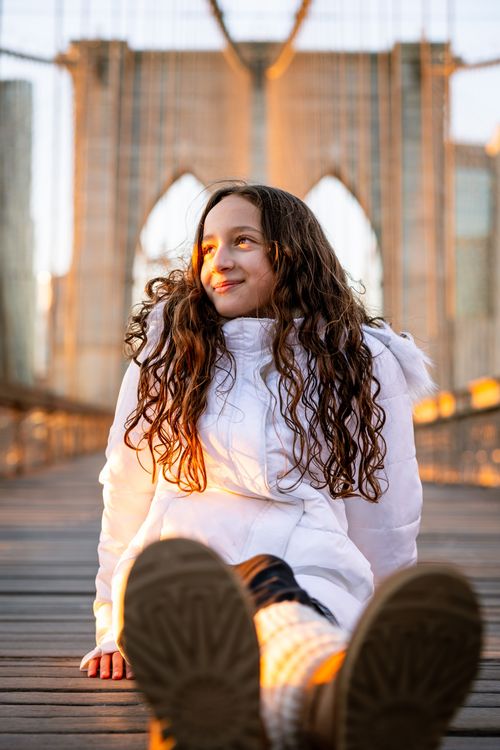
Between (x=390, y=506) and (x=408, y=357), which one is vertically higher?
(x=408, y=357)

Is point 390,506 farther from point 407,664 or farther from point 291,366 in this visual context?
point 407,664

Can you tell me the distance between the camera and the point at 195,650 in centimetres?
83

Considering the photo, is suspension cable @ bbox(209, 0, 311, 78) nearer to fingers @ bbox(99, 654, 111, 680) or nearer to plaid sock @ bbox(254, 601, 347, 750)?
fingers @ bbox(99, 654, 111, 680)

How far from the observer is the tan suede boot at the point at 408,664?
80 centimetres

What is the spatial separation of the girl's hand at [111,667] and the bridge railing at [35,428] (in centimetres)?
396

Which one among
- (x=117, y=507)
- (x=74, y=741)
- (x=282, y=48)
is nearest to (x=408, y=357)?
(x=117, y=507)

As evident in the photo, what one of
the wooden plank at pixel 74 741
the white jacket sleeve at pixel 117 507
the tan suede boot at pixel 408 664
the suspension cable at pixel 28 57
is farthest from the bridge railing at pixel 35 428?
the tan suede boot at pixel 408 664

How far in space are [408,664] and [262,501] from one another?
0.48m

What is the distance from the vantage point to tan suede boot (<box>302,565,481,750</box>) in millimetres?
800

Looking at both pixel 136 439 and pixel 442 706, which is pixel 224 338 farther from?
pixel 442 706

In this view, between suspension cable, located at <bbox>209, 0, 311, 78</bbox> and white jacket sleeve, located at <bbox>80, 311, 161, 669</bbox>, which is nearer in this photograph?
white jacket sleeve, located at <bbox>80, 311, 161, 669</bbox>

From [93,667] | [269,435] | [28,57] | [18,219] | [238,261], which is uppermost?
[28,57]

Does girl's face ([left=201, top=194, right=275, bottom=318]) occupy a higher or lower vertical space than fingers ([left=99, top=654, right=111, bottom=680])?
higher

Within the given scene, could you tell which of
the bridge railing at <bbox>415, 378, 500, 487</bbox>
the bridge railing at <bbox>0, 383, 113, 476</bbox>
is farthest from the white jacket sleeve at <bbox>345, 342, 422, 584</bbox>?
the bridge railing at <bbox>0, 383, 113, 476</bbox>
